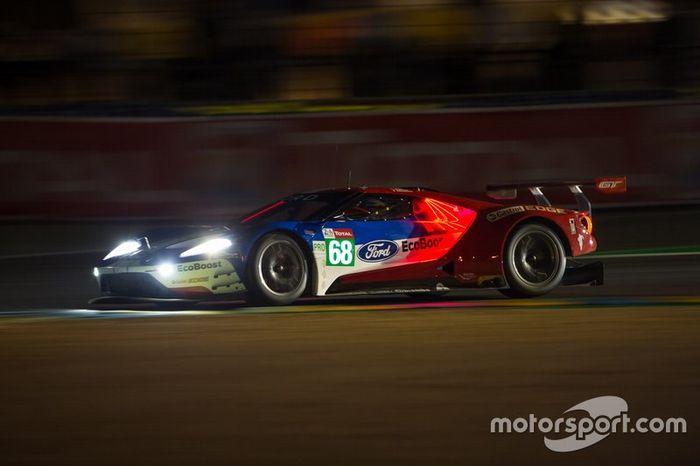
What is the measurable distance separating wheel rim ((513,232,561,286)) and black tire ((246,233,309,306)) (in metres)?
1.92

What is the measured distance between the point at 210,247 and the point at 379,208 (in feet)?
4.88

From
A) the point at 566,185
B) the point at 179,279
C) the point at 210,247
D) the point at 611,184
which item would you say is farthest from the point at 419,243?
the point at 179,279

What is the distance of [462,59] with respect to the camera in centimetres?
2030

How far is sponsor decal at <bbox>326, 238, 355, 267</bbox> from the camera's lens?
9.02 meters

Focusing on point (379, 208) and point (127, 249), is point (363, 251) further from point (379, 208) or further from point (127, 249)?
point (127, 249)

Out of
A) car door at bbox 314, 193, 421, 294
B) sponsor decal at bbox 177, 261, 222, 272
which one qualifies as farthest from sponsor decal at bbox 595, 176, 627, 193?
sponsor decal at bbox 177, 261, 222, 272

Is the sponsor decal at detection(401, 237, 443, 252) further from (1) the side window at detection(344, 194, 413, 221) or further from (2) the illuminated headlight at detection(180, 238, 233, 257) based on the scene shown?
(2) the illuminated headlight at detection(180, 238, 233, 257)

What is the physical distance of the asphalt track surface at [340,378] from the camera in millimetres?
4586

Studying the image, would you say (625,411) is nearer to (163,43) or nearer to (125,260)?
(125,260)

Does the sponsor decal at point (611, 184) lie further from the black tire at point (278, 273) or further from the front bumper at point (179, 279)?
the front bumper at point (179, 279)

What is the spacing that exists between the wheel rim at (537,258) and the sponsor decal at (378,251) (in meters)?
1.13

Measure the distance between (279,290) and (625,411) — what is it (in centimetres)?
430

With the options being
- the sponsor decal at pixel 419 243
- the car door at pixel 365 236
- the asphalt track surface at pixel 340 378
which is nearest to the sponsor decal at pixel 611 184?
the asphalt track surface at pixel 340 378

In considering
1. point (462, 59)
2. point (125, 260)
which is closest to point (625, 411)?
point (125, 260)
